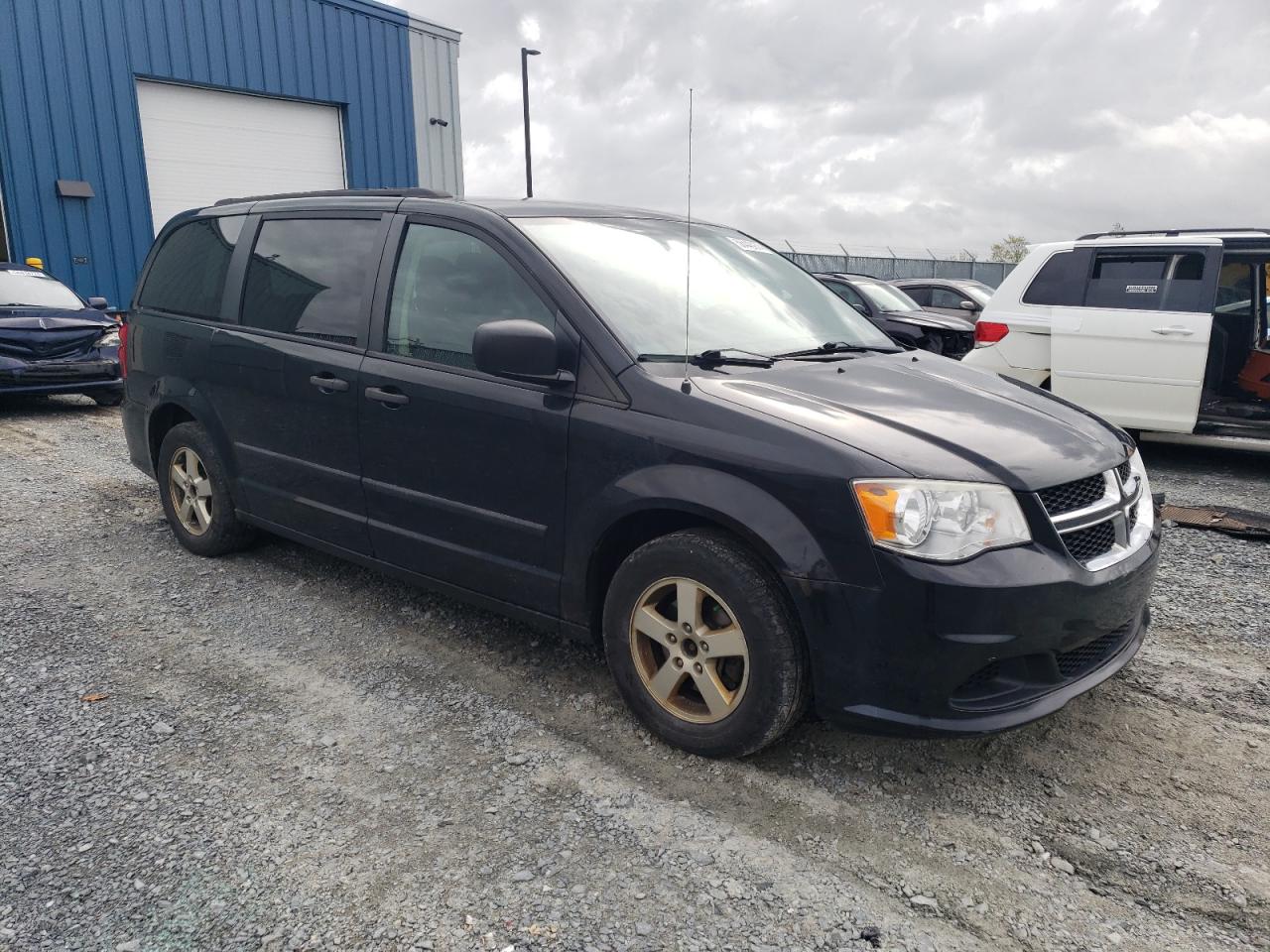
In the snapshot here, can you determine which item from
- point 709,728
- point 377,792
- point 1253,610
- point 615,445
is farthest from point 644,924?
point 1253,610

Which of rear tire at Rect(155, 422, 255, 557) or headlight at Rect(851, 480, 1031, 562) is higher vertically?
headlight at Rect(851, 480, 1031, 562)

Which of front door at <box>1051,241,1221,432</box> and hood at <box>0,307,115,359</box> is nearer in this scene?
front door at <box>1051,241,1221,432</box>

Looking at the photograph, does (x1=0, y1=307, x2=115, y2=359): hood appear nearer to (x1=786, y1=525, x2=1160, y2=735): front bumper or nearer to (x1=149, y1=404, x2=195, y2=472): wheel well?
(x1=149, y1=404, x2=195, y2=472): wheel well

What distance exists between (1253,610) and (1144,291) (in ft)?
12.0

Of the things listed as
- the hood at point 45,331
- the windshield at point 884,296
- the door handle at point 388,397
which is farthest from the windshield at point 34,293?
the windshield at point 884,296

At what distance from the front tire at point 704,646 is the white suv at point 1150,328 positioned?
15.0ft

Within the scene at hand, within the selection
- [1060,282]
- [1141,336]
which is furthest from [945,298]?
[1141,336]

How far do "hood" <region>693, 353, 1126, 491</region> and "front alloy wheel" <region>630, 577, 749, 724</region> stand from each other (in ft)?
1.98

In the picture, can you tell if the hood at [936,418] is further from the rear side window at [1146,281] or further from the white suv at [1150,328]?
the rear side window at [1146,281]

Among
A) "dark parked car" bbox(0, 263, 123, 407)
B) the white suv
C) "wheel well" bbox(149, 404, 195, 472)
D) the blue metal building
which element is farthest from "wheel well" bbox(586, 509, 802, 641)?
the blue metal building

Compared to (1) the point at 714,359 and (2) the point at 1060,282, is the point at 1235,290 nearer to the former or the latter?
(2) the point at 1060,282

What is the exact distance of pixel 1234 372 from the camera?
7.42m

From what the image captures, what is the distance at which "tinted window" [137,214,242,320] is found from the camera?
448 centimetres

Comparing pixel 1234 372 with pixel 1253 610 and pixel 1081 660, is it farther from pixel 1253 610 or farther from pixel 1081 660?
pixel 1081 660
